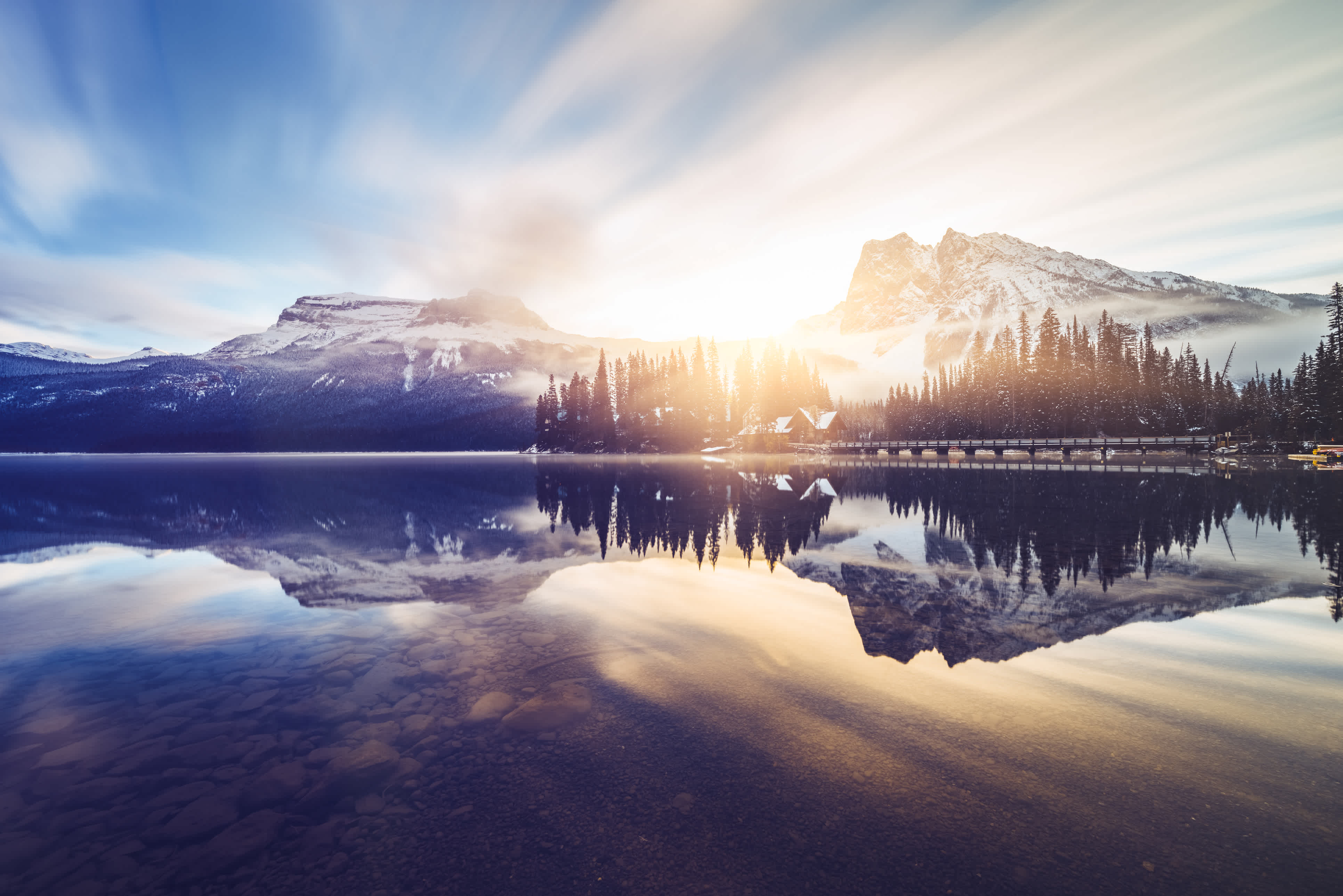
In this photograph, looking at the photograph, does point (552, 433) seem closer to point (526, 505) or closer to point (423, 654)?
point (526, 505)

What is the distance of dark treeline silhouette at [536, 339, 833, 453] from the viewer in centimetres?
13900

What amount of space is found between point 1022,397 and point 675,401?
7282 cm

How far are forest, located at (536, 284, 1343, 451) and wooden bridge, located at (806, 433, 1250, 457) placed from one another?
16.3 ft

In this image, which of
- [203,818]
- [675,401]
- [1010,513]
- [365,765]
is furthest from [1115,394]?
[203,818]

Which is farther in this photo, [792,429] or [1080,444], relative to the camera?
[792,429]

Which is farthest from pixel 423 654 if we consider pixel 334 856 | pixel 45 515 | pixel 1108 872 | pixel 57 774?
pixel 45 515

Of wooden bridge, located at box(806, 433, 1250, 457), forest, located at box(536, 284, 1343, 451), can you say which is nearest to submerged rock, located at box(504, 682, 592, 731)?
wooden bridge, located at box(806, 433, 1250, 457)

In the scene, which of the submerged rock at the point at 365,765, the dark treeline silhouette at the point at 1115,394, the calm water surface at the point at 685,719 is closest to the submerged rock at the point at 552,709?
the calm water surface at the point at 685,719

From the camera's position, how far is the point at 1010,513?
30.8 metres

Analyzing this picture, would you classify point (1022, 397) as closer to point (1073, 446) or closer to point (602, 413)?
point (1073, 446)

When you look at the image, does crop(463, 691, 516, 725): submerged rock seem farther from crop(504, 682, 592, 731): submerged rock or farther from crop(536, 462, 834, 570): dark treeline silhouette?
crop(536, 462, 834, 570): dark treeline silhouette

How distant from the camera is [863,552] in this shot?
2186 centimetres

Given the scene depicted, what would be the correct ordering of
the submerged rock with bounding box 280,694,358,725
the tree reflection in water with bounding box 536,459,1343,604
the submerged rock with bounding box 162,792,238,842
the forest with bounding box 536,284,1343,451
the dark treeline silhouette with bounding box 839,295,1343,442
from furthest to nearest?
the dark treeline silhouette with bounding box 839,295,1343,442 < the forest with bounding box 536,284,1343,451 < the tree reflection in water with bounding box 536,459,1343,604 < the submerged rock with bounding box 280,694,358,725 < the submerged rock with bounding box 162,792,238,842

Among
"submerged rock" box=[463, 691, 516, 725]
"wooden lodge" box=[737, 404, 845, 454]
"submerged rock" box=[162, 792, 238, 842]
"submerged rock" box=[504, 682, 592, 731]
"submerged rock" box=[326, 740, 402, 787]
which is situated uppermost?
"wooden lodge" box=[737, 404, 845, 454]
